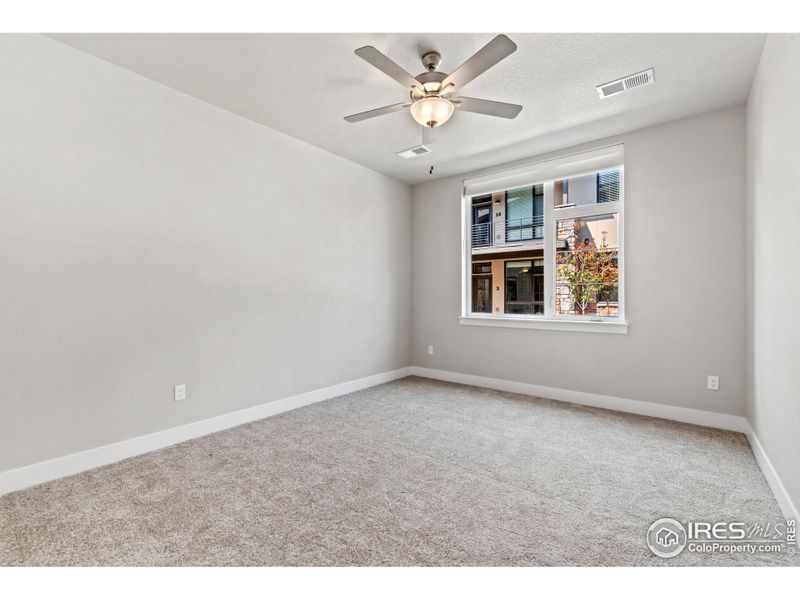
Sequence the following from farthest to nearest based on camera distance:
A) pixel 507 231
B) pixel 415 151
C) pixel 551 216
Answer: pixel 507 231 < pixel 551 216 < pixel 415 151

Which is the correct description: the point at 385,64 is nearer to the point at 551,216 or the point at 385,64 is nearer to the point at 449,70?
the point at 449,70

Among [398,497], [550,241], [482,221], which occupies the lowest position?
[398,497]

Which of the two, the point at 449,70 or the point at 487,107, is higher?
the point at 449,70

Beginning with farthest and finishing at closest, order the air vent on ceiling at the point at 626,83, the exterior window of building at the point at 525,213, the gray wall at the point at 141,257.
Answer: the exterior window of building at the point at 525,213 → the air vent on ceiling at the point at 626,83 → the gray wall at the point at 141,257

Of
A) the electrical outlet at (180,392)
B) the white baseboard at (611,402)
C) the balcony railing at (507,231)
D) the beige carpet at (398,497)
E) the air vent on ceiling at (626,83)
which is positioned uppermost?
the air vent on ceiling at (626,83)

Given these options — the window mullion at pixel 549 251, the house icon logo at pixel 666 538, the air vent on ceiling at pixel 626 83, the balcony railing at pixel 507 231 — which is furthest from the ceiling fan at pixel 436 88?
the house icon logo at pixel 666 538

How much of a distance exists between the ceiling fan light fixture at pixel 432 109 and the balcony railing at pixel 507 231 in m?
2.13

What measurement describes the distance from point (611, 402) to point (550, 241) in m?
1.70

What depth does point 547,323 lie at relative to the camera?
13.0 ft

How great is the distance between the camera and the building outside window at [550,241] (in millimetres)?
3693

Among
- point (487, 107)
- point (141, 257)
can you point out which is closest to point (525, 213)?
point (487, 107)

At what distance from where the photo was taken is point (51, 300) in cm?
221

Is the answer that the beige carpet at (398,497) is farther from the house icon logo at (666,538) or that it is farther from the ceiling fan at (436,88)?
the ceiling fan at (436,88)

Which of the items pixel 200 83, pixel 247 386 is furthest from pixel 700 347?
pixel 200 83
